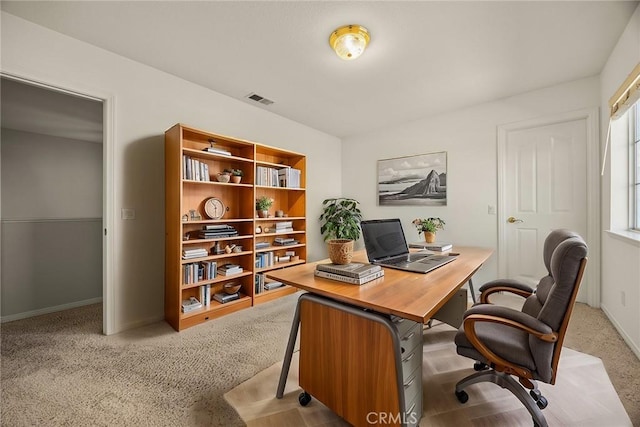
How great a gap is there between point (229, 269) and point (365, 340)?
2.04m

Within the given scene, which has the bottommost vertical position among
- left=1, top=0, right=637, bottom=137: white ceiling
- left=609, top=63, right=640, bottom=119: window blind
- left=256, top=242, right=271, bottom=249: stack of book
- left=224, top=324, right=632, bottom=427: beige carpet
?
left=224, top=324, right=632, bottom=427: beige carpet

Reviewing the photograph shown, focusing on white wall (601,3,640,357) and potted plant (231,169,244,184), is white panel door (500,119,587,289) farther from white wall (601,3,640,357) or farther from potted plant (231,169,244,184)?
potted plant (231,169,244,184)

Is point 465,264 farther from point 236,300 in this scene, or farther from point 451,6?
point 236,300

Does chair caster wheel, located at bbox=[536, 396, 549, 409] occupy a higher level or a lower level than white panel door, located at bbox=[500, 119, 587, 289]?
lower

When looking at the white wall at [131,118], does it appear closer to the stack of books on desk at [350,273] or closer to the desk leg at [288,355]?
the desk leg at [288,355]

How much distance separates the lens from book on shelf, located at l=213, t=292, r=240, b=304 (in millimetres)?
2752

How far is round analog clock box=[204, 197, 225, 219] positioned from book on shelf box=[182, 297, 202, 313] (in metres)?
0.87

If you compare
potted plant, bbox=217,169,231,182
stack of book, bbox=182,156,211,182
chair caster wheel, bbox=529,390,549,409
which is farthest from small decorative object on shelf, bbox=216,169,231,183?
chair caster wheel, bbox=529,390,549,409

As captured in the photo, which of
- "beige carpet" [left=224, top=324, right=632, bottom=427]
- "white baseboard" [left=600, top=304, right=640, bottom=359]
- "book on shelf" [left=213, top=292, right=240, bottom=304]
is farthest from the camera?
"book on shelf" [left=213, top=292, right=240, bottom=304]

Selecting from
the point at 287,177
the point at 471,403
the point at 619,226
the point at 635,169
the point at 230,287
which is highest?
the point at 287,177

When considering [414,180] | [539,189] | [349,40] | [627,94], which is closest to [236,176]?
[349,40]

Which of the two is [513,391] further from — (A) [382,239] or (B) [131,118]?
(B) [131,118]

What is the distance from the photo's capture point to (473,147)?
11.2 feet

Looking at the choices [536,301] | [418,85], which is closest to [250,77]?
[418,85]
